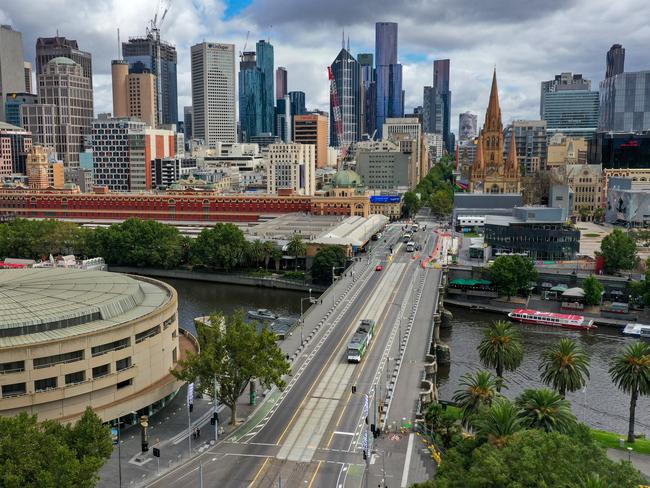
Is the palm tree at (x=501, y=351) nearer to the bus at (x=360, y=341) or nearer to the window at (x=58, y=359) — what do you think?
the bus at (x=360, y=341)

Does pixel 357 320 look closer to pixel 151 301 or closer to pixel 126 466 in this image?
pixel 151 301

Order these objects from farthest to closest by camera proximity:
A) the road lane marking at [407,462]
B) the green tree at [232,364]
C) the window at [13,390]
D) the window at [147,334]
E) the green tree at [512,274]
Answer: the green tree at [512,274] → the window at [147,334] → the green tree at [232,364] → the window at [13,390] → the road lane marking at [407,462]

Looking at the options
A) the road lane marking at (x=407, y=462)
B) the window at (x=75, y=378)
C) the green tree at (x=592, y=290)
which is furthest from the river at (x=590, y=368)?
the window at (x=75, y=378)

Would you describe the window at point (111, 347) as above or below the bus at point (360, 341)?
above

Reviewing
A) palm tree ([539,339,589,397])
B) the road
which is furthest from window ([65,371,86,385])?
palm tree ([539,339,589,397])

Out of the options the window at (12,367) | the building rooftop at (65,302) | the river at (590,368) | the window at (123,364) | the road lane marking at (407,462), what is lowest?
the river at (590,368)

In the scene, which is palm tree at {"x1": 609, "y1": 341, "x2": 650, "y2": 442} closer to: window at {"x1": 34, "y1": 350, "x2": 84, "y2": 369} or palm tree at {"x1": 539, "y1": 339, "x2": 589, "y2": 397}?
palm tree at {"x1": 539, "y1": 339, "x2": 589, "y2": 397}
